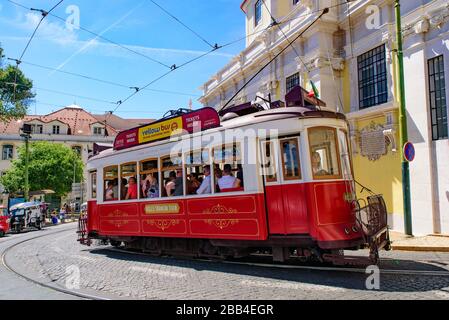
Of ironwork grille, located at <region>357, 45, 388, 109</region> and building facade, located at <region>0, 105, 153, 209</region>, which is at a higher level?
building facade, located at <region>0, 105, 153, 209</region>

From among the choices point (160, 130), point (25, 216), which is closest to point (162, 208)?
point (160, 130)

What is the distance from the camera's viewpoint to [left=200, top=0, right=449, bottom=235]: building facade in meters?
12.1

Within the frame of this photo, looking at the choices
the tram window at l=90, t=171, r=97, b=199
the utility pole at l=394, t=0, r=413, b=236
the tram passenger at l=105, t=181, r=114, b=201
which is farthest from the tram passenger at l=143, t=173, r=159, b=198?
the utility pole at l=394, t=0, r=413, b=236

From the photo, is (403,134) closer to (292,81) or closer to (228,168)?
(228,168)

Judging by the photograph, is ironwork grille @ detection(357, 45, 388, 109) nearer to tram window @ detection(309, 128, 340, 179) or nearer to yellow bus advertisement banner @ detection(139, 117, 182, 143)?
tram window @ detection(309, 128, 340, 179)

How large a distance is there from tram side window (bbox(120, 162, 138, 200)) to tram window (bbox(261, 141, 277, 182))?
13.6 feet

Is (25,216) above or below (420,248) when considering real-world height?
above

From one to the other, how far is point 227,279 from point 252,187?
1.79 meters

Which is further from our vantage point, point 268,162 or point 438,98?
point 438,98

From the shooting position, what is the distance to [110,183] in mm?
11586

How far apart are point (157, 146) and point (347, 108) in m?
8.92

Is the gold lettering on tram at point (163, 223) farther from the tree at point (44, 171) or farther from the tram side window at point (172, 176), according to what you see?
the tree at point (44, 171)
